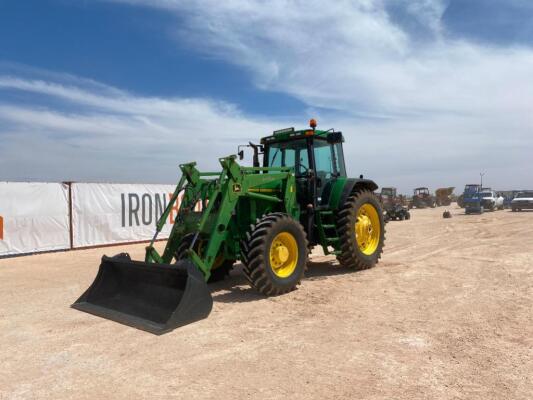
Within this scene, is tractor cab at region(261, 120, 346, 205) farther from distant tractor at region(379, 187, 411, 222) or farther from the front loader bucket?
distant tractor at region(379, 187, 411, 222)

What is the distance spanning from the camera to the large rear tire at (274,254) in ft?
20.5

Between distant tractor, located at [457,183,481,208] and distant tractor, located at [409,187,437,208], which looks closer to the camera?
distant tractor, located at [457,183,481,208]

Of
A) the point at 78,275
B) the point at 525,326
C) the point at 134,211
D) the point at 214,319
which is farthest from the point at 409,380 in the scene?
the point at 134,211

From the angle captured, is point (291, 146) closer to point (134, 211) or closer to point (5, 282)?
point (5, 282)

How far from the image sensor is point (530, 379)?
3.57m

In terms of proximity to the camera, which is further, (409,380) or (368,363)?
(368,363)

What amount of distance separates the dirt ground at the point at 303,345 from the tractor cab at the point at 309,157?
5.63 ft

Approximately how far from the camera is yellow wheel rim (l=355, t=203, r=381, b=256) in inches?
348

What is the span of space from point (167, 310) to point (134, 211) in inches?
417

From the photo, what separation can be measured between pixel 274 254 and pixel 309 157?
2339 millimetres

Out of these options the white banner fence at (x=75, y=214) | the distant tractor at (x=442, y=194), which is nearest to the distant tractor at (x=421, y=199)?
the distant tractor at (x=442, y=194)

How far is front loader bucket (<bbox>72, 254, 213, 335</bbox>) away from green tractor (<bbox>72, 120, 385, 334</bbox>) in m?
0.01

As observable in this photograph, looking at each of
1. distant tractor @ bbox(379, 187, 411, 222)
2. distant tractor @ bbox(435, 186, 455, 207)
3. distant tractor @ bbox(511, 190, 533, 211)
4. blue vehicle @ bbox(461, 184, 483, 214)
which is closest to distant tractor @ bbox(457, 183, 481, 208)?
blue vehicle @ bbox(461, 184, 483, 214)

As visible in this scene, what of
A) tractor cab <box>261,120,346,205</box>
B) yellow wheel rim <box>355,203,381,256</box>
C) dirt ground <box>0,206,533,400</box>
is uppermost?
tractor cab <box>261,120,346,205</box>
